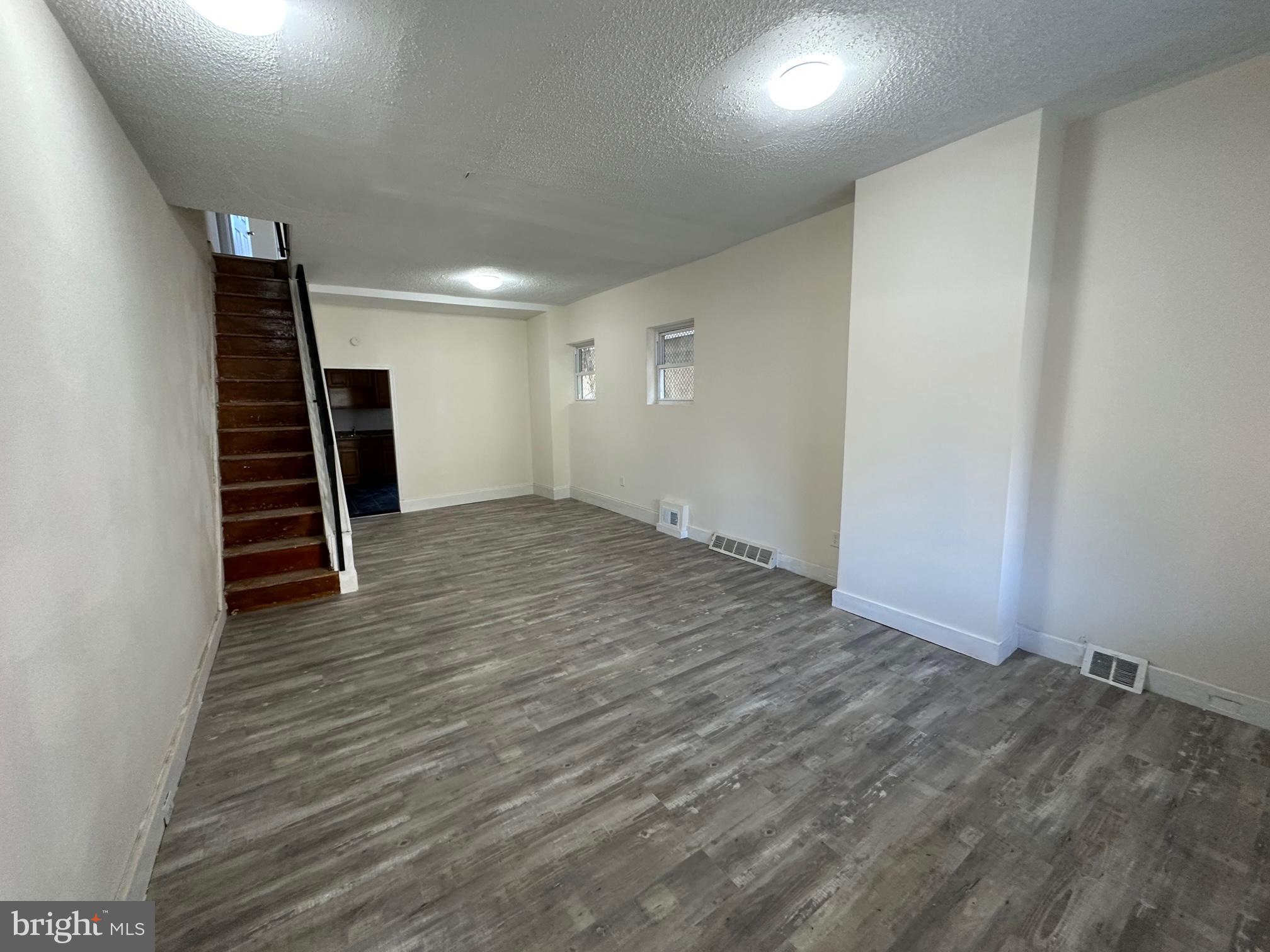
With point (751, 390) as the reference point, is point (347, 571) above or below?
below

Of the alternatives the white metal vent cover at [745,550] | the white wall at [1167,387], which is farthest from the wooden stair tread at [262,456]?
the white wall at [1167,387]

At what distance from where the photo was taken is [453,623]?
10.9 feet

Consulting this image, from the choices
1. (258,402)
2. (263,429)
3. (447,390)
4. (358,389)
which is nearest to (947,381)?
(263,429)

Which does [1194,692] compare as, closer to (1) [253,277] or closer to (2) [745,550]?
(2) [745,550]

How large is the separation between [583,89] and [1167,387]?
117 inches

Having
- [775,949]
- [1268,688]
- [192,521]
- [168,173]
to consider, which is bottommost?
[775,949]

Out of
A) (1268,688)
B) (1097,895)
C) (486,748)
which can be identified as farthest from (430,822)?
(1268,688)

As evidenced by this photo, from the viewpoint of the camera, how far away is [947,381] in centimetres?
279

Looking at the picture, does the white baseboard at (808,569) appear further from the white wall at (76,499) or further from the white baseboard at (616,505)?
the white wall at (76,499)

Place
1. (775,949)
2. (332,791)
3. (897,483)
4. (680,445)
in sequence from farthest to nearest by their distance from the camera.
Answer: (680,445), (897,483), (332,791), (775,949)

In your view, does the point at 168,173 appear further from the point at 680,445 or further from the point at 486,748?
the point at 680,445

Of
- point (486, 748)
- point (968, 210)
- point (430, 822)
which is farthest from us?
point (968, 210)

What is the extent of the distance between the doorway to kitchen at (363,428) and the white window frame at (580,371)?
3358 mm

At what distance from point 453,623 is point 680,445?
9.57 feet
